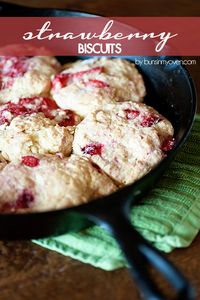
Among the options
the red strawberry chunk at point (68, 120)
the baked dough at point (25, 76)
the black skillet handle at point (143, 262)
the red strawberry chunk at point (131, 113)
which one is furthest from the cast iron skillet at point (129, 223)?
the baked dough at point (25, 76)

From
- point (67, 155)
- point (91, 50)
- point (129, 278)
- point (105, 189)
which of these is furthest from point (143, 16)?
point (129, 278)

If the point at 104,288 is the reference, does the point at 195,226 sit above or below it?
above

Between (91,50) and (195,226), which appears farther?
(91,50)

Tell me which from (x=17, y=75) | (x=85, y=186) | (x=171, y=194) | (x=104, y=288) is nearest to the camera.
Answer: (x=104, y=288)

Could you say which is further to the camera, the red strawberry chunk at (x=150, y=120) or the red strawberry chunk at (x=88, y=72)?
the red strawberry chunk at (x=88, y=72)

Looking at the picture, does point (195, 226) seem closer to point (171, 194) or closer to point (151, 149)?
point (171, 194)

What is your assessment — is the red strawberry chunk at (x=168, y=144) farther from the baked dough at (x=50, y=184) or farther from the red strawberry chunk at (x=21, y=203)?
the red strawberry chunk at (x=21, y=203)
